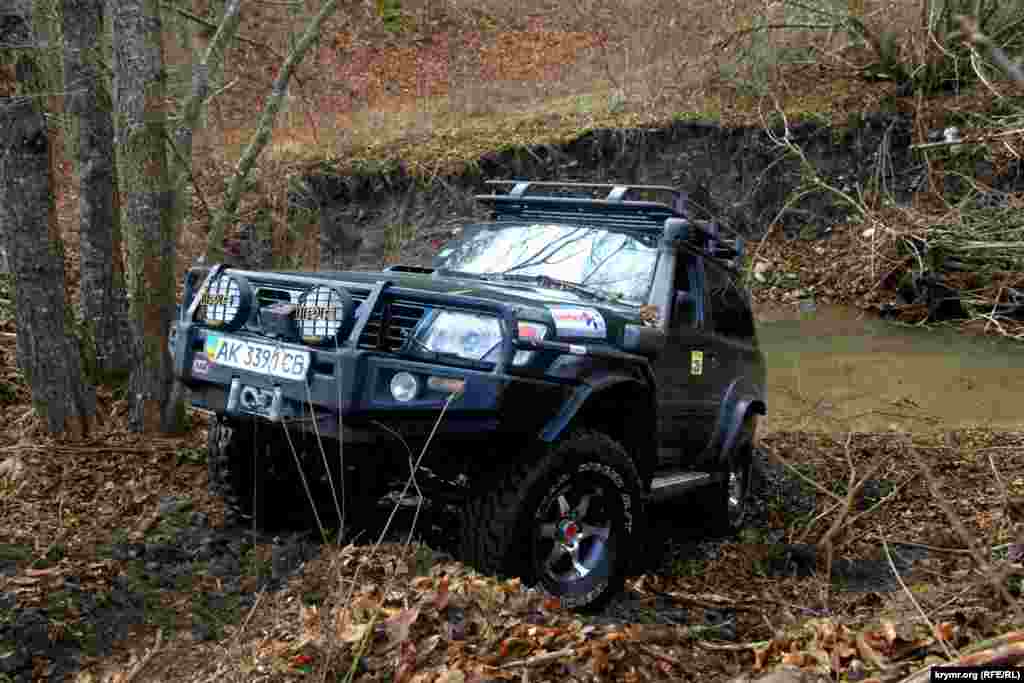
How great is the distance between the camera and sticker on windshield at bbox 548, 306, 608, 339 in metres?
4.18

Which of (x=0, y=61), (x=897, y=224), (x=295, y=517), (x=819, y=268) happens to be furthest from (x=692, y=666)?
(x=819, y=268)

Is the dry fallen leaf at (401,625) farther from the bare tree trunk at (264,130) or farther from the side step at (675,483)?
the bare tree trunk at (264,130)

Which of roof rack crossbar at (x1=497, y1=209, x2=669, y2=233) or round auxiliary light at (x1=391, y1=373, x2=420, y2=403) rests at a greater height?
roof rack crossbar at (x1=497, y1=209, x2=669, y2=233)

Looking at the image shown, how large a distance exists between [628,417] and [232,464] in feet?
6.31

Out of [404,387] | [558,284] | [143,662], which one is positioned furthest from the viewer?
[558,284]

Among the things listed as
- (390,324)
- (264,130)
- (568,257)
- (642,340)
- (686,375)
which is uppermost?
(264,130)

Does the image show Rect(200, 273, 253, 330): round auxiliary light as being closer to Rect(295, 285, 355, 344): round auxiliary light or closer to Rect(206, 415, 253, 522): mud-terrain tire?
Rect(295, 285, 355, 344): round auxiliary light

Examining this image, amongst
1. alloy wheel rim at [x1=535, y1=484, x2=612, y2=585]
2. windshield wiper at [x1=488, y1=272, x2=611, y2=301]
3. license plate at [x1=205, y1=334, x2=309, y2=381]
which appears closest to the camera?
license plate at [x1=205, y1=334, x2=309, y2=381]

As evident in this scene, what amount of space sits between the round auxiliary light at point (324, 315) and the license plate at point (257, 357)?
0.34 ft

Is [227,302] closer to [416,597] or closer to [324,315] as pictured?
[324,315]

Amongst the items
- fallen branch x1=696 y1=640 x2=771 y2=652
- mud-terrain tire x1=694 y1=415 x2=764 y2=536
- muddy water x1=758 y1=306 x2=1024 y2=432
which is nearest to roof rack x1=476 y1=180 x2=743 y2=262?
mud-terrain tire x1=694 y1=415 x2=764 y2=536

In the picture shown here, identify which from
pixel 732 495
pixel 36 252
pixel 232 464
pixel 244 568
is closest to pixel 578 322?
pixel 232 464

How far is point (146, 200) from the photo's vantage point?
598cm

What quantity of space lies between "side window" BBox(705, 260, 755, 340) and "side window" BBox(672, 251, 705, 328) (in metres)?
0.18
